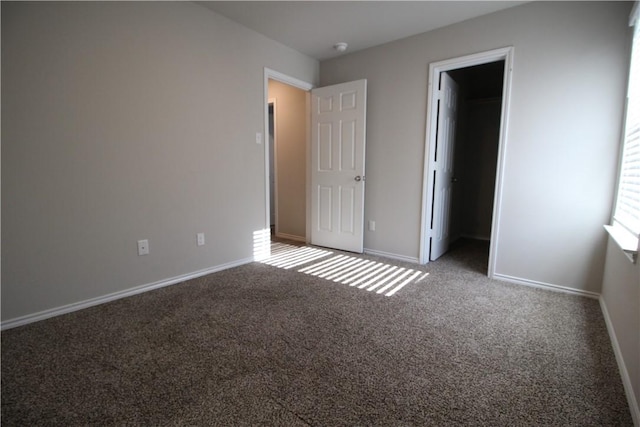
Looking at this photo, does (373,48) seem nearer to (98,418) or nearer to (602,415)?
(602,415)

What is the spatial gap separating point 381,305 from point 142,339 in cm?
157

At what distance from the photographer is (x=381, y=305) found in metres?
2.27

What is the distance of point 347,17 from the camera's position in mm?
2787

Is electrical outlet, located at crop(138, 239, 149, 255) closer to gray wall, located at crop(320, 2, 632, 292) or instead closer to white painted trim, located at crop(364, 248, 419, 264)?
white painted trim, located at crop(364, 248, 419, 264)

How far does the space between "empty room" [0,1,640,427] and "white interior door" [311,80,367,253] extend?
0.03 metres

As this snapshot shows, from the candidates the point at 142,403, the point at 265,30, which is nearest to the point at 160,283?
the point at 142,403

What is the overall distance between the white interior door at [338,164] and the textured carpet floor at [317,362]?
1.41 metres

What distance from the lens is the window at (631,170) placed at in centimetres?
177

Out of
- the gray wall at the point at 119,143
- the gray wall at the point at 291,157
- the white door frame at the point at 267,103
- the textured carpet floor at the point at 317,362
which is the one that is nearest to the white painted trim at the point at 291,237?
the gray wall at the point at 291,157

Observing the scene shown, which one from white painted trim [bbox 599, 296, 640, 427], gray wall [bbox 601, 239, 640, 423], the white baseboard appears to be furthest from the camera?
the white baseboard

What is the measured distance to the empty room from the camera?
1423 mm

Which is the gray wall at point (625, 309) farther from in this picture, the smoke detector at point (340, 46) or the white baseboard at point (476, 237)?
the smoke detector at point (340, 46)

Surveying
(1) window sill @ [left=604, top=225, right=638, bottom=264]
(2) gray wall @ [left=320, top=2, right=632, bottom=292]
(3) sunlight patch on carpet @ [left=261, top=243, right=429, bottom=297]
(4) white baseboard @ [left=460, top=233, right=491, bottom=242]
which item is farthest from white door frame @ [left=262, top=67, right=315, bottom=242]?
(4) white baseboard @ [left=460, top=233, right=491, bottom=242]

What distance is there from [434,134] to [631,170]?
1.56 meters
